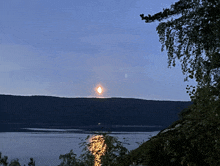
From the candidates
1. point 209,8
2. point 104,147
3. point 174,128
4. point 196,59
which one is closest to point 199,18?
point 209,8

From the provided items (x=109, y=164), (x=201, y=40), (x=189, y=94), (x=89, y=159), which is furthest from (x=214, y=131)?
(x=201, y=40)

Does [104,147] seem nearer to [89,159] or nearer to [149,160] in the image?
[89,159]

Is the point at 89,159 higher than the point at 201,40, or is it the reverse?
the point at 201,40

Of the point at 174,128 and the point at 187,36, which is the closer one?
the point at 174,128

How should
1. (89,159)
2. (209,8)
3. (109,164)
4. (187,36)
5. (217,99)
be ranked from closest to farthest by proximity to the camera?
(217,99), (109,164), (89,159), (209,8), (187,36)

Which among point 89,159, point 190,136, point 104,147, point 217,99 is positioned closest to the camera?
point 217,99

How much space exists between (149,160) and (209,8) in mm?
8397

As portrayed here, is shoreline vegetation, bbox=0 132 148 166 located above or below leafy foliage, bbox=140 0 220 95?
below

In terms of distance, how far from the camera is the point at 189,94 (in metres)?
8.62

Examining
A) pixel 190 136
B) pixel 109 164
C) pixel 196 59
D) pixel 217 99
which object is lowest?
pixel 109 164

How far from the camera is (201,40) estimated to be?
14.7 m

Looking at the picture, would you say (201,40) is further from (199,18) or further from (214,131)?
(214,131)

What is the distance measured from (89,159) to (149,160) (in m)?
3.89

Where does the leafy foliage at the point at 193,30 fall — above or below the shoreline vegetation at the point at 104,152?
above
